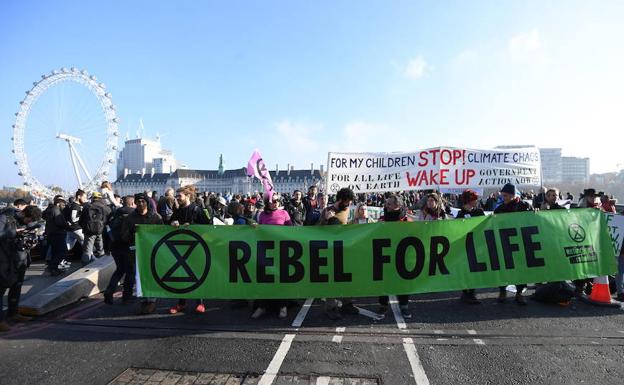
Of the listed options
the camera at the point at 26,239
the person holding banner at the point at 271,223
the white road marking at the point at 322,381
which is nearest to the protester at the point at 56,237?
the camera at the point at 26,239

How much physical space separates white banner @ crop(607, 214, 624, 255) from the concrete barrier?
9.86 m

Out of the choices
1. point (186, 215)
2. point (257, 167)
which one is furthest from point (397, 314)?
point (257, 167)

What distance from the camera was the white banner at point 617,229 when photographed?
7027mm

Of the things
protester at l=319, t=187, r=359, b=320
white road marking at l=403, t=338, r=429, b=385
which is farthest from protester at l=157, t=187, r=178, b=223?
white road marking at l=403, t=338, r=429, b=385

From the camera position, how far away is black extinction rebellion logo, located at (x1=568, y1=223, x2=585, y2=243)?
6.22m

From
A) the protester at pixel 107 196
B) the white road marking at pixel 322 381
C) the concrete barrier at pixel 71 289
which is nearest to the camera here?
the white road marking at pixel 322 381

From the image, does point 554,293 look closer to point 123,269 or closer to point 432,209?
point 432,209

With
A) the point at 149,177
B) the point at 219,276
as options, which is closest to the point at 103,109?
the point at 219,276

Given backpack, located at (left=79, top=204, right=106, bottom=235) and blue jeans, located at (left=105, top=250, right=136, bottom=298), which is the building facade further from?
blue jeans, located at (left=105, top=250, right=136, bottom=298)

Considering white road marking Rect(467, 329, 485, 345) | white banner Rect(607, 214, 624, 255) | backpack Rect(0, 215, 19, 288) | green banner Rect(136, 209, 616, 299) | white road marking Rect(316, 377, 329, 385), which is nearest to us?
white road marking Rect(316, 377, 329, 385)

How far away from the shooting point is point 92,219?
30.3 ft

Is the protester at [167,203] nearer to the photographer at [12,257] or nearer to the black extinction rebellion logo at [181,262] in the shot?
the black extinction rebellion logo at [181,262]

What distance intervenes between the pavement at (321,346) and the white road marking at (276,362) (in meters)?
0.01

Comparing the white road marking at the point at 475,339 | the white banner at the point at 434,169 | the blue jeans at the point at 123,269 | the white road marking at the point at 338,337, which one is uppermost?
the white banner at the point at 434,169
